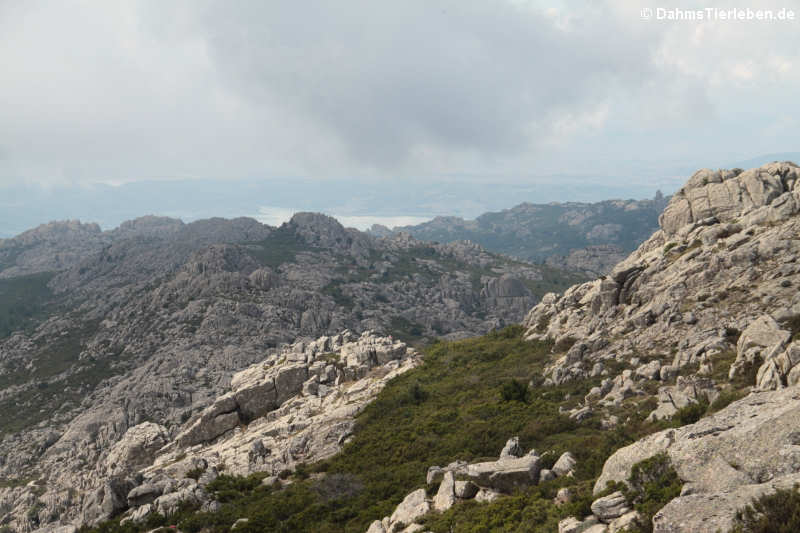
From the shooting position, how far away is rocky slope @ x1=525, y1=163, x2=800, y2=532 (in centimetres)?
1953

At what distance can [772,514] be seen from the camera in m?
15.7

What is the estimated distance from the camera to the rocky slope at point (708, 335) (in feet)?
Answer: 64.1

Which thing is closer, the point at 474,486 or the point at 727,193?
the point at 474,486

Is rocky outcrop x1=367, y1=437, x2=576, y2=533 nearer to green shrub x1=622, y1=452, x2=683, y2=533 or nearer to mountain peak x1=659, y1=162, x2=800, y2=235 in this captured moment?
green shrub x1=622, y1=452, x2=683, y2=533

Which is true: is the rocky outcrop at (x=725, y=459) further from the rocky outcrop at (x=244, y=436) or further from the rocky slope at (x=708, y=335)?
the rocky outcrop at (x=244, y=436)

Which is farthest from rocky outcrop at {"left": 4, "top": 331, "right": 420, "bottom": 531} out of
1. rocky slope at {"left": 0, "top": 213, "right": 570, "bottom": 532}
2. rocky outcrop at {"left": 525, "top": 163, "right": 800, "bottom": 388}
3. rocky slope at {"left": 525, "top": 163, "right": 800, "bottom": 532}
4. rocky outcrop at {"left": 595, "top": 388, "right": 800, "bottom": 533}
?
rocky outcrop at {"left": 595, "top": 388, "right": 800, "bottom": 533}

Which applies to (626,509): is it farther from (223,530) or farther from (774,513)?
(223,530)

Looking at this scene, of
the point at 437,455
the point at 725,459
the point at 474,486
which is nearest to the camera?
the point at 725,459

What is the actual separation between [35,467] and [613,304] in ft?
389

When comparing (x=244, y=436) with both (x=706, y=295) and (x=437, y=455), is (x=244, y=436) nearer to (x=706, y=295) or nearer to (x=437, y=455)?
(x=437, y=455)

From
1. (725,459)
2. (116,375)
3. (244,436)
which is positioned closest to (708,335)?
(725,459)

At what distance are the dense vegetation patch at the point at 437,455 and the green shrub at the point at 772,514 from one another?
7.93 m

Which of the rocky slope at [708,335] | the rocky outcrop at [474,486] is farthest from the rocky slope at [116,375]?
the rocky slope at [708,335]

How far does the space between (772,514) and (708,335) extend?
134 ft
